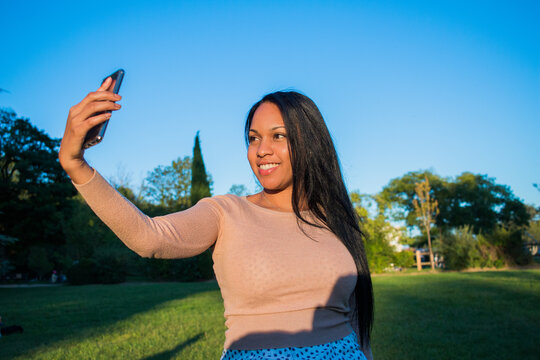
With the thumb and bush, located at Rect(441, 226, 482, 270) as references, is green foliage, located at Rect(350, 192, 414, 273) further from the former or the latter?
the thumb

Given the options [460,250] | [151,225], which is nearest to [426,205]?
[460,250]

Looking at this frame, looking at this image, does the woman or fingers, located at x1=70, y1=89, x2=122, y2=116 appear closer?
fingers, located at x1=70, y1=89, x2=122, y2=116

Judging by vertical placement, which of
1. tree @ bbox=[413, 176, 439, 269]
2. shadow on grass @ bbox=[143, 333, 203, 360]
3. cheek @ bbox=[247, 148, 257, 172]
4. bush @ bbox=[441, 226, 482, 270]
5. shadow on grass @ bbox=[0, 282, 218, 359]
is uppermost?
tree @ bbox=[413, 176, 439, 269]

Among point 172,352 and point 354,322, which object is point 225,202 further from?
point 172,352

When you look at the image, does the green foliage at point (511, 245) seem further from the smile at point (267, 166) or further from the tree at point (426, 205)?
the smile at point (267, 166)

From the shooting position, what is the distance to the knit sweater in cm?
139

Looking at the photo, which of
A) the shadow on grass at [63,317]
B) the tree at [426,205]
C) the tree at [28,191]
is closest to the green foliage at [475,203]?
the tree at [426,205]

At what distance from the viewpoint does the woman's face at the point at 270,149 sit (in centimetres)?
179

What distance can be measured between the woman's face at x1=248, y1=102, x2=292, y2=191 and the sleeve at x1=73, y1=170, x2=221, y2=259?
1.28 ft

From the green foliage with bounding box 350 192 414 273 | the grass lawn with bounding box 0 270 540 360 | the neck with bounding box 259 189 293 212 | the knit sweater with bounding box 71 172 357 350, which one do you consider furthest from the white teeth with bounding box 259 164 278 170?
the green foliage with bounding box 350 192 414 273

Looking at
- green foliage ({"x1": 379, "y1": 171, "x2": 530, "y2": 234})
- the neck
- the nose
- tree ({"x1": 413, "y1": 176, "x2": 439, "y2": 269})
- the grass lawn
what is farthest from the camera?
green foliage ({"x1": 379, "y1": 171, "x2": 530, "y2": 234})

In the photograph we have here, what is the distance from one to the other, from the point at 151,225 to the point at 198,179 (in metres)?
24.3

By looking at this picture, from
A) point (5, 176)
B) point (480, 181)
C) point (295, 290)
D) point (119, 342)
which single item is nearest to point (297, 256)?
point (295, 290)

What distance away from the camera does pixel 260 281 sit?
1395mm
